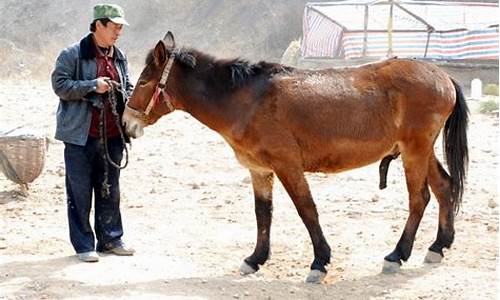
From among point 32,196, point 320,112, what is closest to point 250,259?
point 320,112

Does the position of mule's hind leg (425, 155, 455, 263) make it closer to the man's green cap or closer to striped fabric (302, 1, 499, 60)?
the man's green cap

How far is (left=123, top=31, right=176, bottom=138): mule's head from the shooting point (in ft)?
23.9

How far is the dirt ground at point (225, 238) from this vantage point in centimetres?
688

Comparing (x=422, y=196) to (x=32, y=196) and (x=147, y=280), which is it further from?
A: (x=32, y=196)

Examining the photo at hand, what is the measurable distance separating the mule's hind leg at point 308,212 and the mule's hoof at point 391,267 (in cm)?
53

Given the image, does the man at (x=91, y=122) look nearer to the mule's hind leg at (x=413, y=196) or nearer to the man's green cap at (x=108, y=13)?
the man's green cap at (x=108, y=13)

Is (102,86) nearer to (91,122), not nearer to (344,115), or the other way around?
(91,122)

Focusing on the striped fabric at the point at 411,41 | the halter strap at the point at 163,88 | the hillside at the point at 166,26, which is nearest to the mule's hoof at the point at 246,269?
the halter strap at the point at 163,88

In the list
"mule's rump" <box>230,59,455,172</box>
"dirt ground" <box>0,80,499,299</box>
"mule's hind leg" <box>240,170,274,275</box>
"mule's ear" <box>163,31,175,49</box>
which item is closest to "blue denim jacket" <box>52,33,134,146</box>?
"mule's ear" <box>163,31,175,49</box>

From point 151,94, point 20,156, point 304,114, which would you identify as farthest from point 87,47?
point 20,156

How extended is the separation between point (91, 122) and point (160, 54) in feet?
2.91

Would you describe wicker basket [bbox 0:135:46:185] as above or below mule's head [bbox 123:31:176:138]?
below

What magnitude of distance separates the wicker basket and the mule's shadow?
3163 mm

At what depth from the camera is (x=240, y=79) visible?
7301 millimetres
